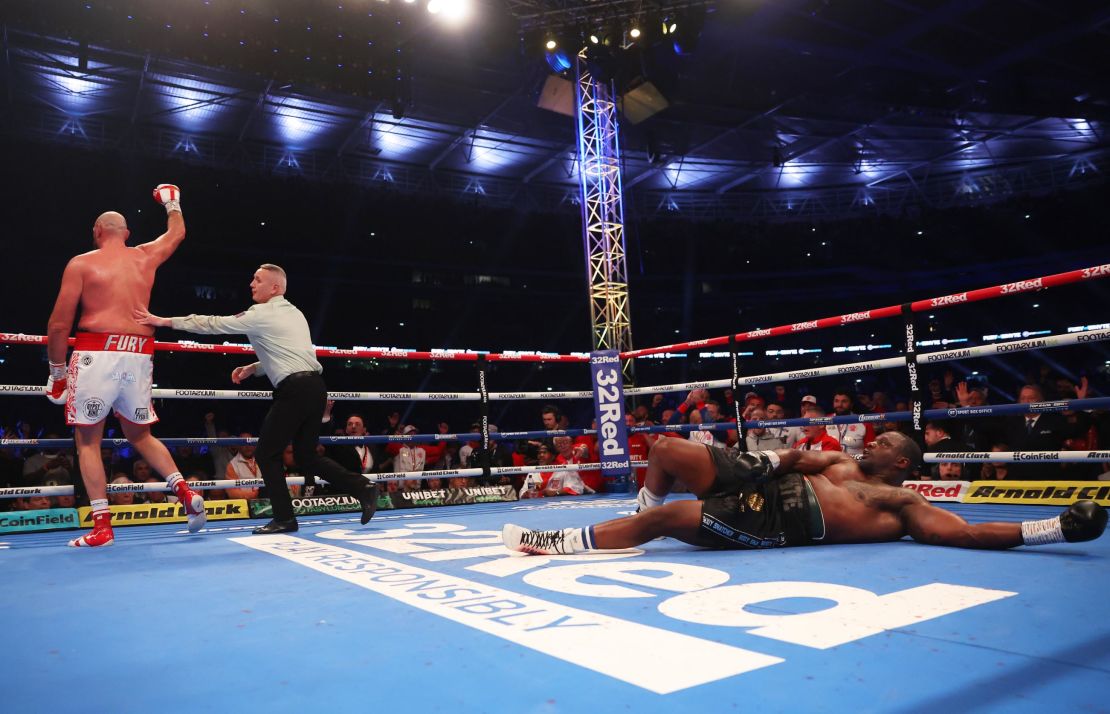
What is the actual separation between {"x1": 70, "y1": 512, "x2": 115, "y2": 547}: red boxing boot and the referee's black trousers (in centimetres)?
59

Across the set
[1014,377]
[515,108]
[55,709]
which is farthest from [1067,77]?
[55,709]

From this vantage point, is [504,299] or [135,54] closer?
[135,54]

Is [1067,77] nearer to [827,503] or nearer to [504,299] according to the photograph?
[504,299]

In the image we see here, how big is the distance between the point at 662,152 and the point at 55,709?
14.5 m

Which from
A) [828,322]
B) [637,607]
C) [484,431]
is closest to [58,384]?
[484,431]

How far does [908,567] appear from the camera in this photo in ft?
5.87

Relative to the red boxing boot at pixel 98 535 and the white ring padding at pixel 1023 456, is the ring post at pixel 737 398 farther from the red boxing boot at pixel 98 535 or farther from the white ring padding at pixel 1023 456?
the red boxing boot at pixel 98 535

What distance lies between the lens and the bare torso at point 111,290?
278cm

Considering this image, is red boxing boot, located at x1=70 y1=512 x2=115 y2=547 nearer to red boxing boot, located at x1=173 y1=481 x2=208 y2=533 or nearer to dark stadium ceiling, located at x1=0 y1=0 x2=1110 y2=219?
red boxing boot, located at x1=173 y1=481 x2=208 y2=533

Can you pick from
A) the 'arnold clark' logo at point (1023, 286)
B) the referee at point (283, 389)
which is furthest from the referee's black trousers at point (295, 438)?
the 'arnold clark' logo at point (1023, 286)

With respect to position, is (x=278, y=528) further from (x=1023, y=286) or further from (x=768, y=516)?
(x=1023, y=286)

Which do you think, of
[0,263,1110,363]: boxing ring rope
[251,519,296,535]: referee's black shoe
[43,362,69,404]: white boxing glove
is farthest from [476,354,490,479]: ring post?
[43,362,69,404]: white boxing glove

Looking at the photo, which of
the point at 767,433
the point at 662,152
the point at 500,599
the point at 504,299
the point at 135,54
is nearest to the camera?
the point at 500,599

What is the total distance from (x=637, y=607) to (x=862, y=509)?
3.45ft
